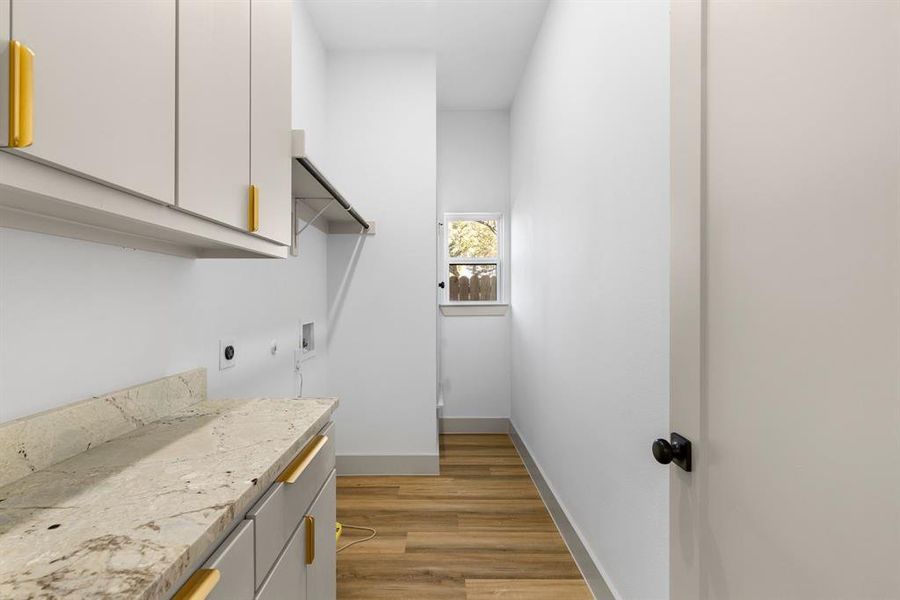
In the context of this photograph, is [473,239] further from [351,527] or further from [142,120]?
[142,120]

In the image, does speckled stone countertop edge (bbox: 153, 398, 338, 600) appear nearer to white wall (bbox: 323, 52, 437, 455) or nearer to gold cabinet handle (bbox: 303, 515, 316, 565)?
gold cabinet handle (bbox: 303, 515, 316, 565)

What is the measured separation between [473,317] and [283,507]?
2.92 metres

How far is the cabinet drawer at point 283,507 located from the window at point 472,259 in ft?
8.77

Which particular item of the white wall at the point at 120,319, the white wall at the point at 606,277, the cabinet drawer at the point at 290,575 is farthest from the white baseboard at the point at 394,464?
the cabinet drawer at the point at 290,575

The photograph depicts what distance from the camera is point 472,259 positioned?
3.87 m

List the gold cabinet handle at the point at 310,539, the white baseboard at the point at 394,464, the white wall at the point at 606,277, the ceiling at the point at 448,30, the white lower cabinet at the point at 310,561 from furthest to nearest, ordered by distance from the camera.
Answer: the white baseboard at the point at 394,464 < the ceiling at the point at 448,30 < the white wall at the point at 606,277 < the gold cabinet handle at the point at 310,539 < the white lower cabinet at the point at 310,561

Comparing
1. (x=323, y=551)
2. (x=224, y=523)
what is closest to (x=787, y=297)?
(x=224, y=523)

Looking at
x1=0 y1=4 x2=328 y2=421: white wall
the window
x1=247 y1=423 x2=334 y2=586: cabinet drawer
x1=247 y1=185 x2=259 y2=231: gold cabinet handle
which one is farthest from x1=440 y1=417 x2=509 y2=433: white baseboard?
x1=247 y1=185 x2=259 y2=231: gold cabinet handle

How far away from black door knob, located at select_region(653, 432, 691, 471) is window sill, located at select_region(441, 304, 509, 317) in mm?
2950

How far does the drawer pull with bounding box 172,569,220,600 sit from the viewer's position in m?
0.59

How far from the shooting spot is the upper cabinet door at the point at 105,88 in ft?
1.80

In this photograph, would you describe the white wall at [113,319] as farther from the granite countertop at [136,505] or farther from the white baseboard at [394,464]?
the white baseboard at [394,464]

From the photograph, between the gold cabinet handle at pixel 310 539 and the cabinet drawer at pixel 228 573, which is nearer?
the cabinet drawer at pixel 228 573

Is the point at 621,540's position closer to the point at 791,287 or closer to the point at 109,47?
the point at 791,287
